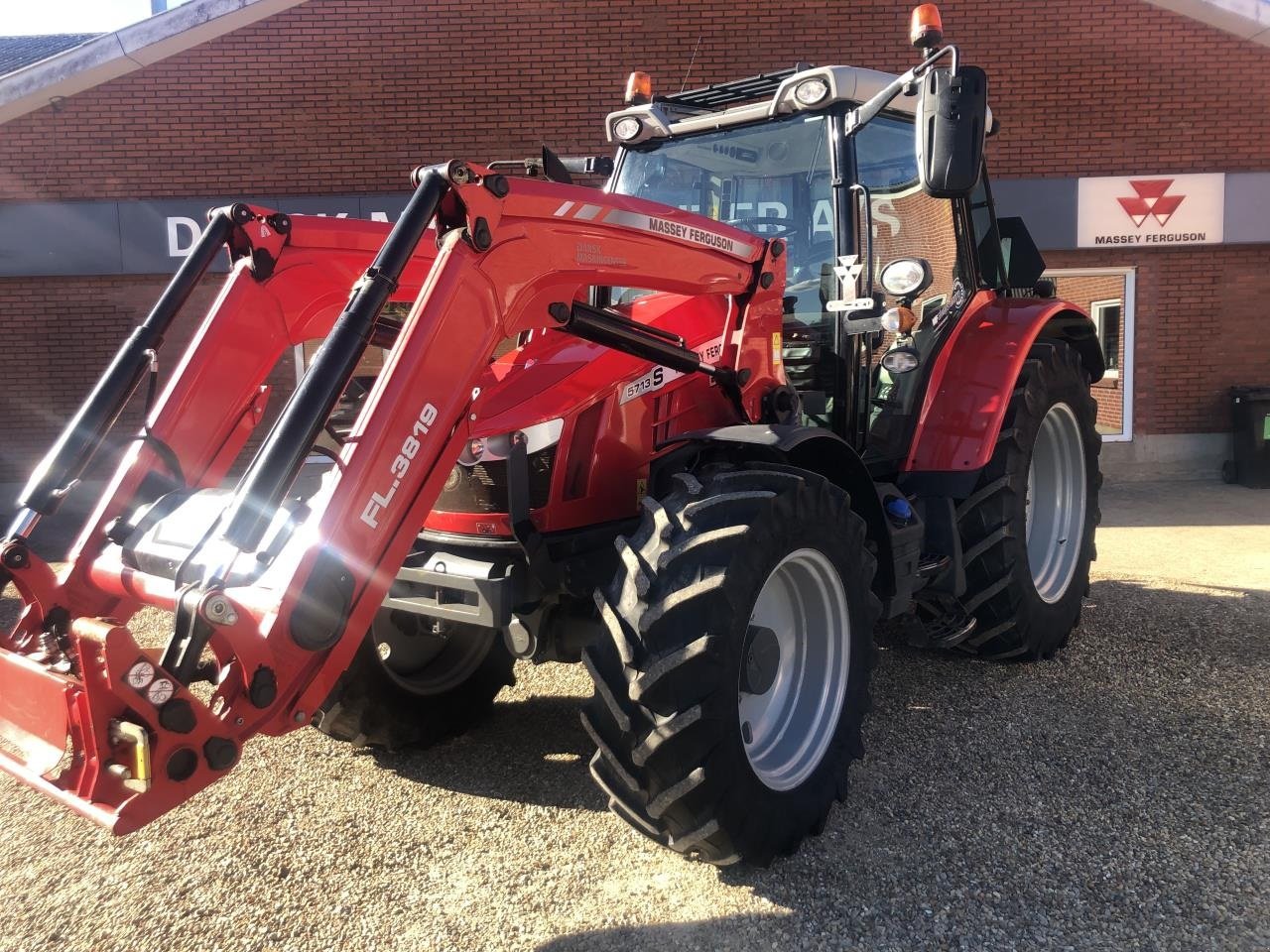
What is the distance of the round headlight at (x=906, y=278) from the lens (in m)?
3.26

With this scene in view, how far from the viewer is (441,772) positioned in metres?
3.32

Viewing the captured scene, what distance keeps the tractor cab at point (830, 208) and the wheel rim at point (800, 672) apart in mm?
776

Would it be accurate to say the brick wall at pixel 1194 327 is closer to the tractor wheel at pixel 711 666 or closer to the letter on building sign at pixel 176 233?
the tractor wheel at pixel 711 666

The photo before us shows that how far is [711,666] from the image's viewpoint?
224 cm

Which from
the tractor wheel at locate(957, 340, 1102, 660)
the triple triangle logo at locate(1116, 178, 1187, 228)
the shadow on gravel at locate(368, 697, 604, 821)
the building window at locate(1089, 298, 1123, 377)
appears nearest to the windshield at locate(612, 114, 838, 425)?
the tractor wheel at locate(957, 340, 1102, 660)

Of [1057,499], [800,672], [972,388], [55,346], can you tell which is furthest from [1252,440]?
[55,346]

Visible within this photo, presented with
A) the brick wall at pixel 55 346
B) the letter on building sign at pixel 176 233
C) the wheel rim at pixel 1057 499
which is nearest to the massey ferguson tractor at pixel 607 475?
the wheel rim at pixel 1057 499

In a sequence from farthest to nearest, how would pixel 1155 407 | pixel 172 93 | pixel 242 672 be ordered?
pixel 1155 407 < pixel 172 93 < pixel 242 672

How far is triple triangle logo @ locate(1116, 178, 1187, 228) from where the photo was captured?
9.26 m

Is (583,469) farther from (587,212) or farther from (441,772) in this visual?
(441,772)

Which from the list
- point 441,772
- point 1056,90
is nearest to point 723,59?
point 1056,90

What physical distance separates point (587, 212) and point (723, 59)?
748cm

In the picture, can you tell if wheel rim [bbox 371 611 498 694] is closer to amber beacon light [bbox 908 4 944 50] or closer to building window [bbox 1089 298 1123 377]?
amber beacon light [bbox 908 4 944 50]

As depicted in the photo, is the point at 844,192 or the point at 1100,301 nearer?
the point at 844,192
